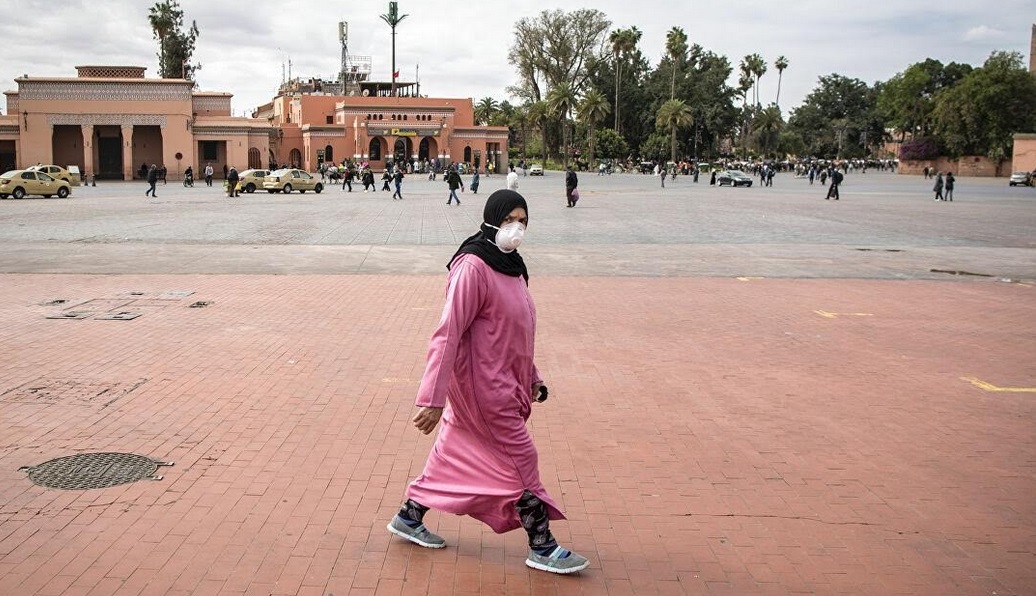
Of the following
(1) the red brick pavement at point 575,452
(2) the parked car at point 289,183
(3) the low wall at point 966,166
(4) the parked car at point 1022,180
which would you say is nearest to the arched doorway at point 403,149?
(2) the parked car at point 289,183

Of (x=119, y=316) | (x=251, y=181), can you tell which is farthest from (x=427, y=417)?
(x=251, y=181)

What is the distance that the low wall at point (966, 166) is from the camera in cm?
7906

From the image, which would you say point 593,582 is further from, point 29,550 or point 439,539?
point 29,550

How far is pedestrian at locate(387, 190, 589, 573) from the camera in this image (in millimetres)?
3863

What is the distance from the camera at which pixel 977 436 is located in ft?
20.7

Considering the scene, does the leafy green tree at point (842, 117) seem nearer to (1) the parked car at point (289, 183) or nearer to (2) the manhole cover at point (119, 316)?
(1) the parked car at point (289, 183)

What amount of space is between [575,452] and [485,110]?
12214 cm

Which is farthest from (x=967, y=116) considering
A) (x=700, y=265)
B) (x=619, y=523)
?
(x=619, y=523)

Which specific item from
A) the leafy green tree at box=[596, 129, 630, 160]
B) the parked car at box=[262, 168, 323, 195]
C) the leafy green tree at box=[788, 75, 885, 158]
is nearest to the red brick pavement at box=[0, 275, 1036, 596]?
the parked car at box=[262, 168, 323, 195]

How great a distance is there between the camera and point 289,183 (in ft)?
149

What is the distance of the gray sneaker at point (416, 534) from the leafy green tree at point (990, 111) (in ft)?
272

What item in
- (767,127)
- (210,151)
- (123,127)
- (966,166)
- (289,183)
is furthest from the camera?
(767,127)

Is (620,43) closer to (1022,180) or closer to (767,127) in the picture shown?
(767,127)

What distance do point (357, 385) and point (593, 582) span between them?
385cm
